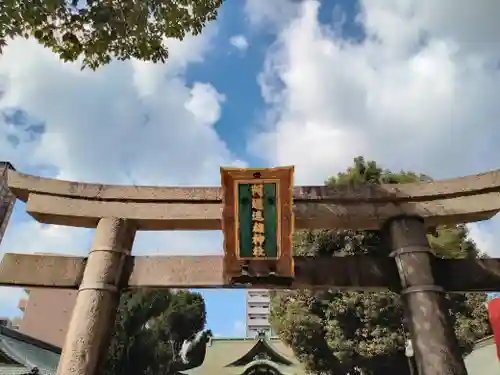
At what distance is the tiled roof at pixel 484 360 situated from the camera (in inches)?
587

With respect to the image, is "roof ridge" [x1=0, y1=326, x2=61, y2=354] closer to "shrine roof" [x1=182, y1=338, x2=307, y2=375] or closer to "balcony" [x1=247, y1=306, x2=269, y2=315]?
"shrine roof" [x1=182, y1=338, x2=307, y2=375]

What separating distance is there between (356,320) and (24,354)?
479 inches

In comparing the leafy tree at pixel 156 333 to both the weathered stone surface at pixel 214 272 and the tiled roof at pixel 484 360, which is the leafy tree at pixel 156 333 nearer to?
the weathered stone surface at pixel 214 272

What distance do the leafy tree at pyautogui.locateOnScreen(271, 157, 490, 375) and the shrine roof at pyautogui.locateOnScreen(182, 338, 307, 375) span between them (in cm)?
346

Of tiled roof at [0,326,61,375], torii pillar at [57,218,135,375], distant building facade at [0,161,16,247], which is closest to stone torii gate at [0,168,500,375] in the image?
torii pillar at [57,218,135,375]

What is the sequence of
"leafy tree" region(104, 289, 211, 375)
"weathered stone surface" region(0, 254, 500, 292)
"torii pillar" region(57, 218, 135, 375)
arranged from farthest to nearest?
"leafy tree" region(104, 289, 211, 375), "weathered stone surface" region(0, 254, 500, 292), "torii pillar" region(57, 218, 135, 375)

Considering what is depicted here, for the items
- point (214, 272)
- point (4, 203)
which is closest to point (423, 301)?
point (214, 272)

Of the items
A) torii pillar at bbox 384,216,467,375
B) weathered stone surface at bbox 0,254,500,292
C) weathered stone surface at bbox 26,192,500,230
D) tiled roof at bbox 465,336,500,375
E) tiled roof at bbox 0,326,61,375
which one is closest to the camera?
torii pillar at bbox 384,216,467,375

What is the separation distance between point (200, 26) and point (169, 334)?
2826 centimetres

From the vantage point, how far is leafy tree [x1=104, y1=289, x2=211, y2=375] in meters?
22.3

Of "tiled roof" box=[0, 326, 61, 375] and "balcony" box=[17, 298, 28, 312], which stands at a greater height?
"balcony" box=[17, 298, 28, 312]

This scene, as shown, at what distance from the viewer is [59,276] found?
5258 millimetres

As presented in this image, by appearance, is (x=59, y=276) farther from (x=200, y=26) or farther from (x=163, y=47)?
(x=200, y=26)

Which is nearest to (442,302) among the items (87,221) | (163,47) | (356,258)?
(356,258)
